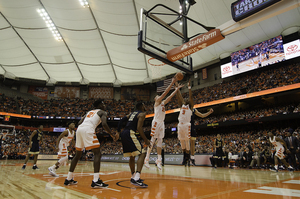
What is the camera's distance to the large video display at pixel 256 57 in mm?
21234

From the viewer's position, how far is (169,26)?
8.81 metres

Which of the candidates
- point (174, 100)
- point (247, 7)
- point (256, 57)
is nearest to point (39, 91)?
point (174, 100)

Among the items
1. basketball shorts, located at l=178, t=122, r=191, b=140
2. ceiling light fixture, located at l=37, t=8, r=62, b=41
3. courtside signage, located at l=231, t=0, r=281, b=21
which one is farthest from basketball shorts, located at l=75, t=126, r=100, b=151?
ceiling light fixture, located at l=37, t=8, r=62, b=41

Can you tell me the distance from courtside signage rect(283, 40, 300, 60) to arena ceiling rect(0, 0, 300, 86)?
1.42 m

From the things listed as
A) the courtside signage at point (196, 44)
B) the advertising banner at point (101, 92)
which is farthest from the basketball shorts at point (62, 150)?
the advertising banner at point (101, 92)

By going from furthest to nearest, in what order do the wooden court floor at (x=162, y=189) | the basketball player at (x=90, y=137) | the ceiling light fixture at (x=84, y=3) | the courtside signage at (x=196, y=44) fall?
the ceiling light fixture at (x=84, y=3) → the courtside signage at (x=196, y=44) → the basketball player at (x=90, y=137) → the wooden court floor at (x=162, y=189)

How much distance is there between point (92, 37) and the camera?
25891mm

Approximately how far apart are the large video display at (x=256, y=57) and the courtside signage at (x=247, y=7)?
19.1m

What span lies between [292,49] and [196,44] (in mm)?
18955

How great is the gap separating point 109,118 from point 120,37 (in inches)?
590

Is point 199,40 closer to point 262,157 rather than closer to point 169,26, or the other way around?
point 169,26

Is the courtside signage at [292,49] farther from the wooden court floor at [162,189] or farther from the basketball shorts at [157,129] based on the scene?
the basketball shorts at [157,129]

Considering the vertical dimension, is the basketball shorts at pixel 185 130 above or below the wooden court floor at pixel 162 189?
above

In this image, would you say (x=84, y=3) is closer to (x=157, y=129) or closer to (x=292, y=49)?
(x=157, y=129)
